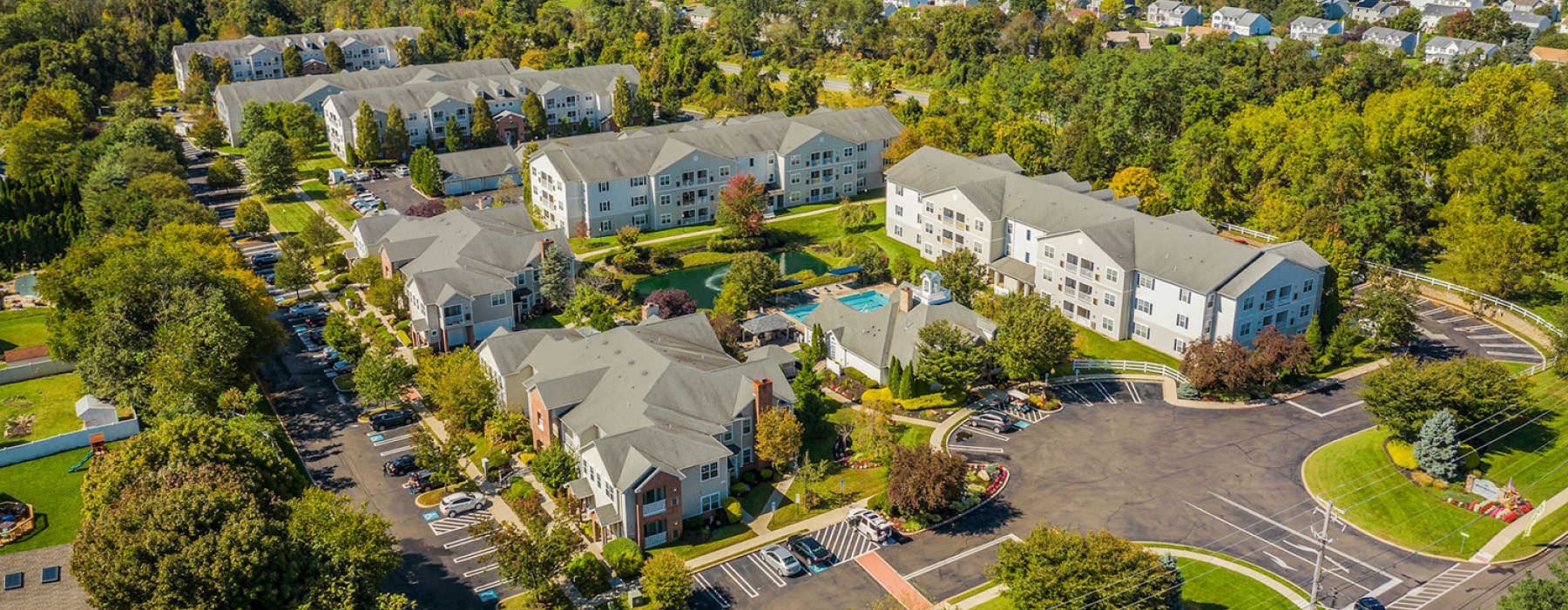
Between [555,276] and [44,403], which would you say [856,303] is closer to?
[555,276]

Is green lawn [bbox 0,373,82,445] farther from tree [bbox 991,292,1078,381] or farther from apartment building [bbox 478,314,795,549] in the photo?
tree [bbox 991,292,1078,381]

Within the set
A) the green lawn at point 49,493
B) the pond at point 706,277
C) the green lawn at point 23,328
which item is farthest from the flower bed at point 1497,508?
the green lawn at point 23,328

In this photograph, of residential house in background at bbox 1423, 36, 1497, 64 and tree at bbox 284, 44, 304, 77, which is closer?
tree at bbox 284, 44, 304, 77

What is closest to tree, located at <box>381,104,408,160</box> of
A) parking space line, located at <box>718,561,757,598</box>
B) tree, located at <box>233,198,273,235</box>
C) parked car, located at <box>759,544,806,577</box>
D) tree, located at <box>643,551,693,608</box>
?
tree, located at <box>233,198,273,235</box>

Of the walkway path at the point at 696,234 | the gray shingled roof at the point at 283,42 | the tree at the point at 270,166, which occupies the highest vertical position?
the gray shingled roof at the point at 283,42

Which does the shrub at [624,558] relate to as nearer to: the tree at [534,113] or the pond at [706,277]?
the pond at [706,277]
